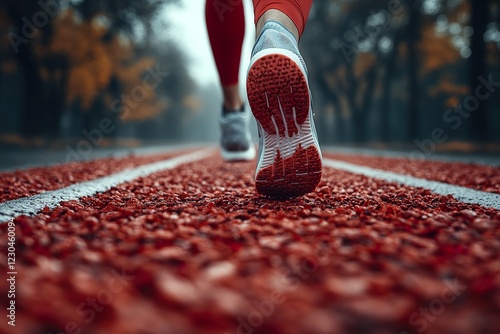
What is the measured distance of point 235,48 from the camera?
2.71 m

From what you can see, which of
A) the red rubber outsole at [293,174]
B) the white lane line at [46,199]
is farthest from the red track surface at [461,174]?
the white lane line at [46,199]

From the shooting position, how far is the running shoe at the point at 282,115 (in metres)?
1.56

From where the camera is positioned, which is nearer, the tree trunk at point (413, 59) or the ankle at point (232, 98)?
the ankle at point (232, 98)

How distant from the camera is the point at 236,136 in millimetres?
3459

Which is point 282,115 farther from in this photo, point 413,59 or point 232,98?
point 413,59

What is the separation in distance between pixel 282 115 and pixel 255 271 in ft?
2.95

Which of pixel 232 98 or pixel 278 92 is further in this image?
pixel 232 98

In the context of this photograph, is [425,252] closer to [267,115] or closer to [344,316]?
[344,316]

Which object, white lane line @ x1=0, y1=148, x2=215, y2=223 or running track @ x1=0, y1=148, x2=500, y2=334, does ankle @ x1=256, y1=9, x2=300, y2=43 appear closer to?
running track @ x1=0, y1=148, x2=500, y2=334

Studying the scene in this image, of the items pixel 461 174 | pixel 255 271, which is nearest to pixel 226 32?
pixel 255 271

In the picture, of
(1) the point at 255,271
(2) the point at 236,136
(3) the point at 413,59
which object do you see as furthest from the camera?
(3) the point at 413,59

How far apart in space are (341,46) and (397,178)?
21390 millimetres

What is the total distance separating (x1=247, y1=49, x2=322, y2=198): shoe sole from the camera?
1.56 m

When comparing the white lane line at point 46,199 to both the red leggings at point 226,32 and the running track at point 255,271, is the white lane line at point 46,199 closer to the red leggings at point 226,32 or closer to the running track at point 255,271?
the running track at point 255,271
